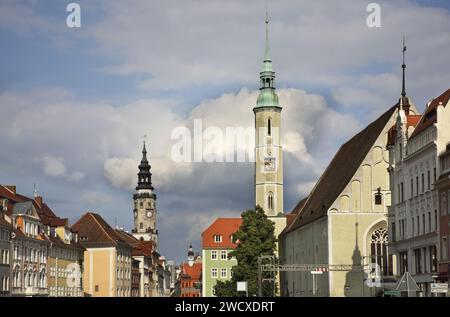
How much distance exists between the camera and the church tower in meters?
150

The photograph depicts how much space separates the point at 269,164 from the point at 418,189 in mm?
90509

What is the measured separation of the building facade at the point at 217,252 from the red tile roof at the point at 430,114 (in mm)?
105212

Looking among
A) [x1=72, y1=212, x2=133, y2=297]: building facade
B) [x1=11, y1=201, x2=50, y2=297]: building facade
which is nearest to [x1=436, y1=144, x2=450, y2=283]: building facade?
[x1=11, y1=201, x2=50, y2=297]: building facade

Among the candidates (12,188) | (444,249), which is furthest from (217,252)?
(444,249)

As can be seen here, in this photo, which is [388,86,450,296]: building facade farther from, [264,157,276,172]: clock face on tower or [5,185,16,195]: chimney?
[264,157,276,172]: clock face on tower

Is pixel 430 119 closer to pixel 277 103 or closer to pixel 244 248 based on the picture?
pixel 244 248

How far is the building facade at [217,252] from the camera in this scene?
6722 inches

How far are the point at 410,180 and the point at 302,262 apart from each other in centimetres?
4526

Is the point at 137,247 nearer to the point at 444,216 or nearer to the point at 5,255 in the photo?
the point at 5,255

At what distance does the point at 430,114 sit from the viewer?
63688mm

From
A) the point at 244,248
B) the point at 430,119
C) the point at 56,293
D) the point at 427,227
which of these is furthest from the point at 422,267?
the point at 56,293

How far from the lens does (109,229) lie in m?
147

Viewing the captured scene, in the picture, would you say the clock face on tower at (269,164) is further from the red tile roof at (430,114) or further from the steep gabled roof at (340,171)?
the red tile roof at (430,114)
